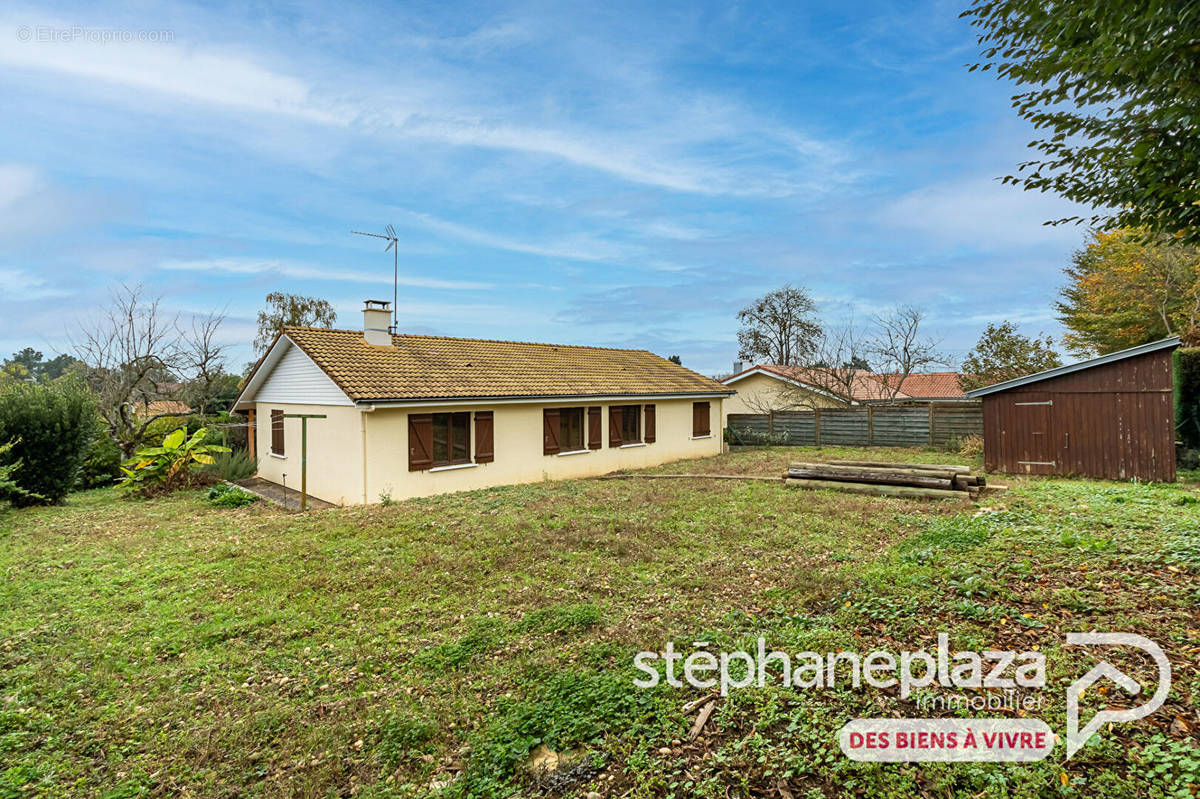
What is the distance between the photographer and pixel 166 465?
1297cm

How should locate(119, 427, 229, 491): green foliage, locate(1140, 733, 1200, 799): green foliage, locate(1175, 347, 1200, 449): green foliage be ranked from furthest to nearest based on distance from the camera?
1. locate(1175, 347, 1200, 449): green foliage
2. locate(119, 427, 229, 491): green foliage
3. locate(1140, 733, 1200, 799): green foliage

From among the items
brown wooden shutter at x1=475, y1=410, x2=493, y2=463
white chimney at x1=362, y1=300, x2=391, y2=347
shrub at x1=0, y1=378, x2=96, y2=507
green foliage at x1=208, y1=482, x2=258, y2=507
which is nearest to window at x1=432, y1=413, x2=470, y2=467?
brown wooden shutter at x1=475, y1=410, x2=493, y2=463

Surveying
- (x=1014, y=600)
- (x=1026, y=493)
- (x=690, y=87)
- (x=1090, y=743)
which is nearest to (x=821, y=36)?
(x=690, y=87)

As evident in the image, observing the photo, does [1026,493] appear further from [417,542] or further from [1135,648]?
[417,542]

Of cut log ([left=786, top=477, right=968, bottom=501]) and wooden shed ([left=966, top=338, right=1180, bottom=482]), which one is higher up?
wooden shed ([left=966, top=338, right=1180, bottom=482])

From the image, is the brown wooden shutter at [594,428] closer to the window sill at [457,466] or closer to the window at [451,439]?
the window sill at [457,466]

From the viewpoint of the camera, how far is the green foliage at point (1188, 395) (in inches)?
510

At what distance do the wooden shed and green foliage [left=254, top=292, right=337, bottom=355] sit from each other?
3114 centimetres

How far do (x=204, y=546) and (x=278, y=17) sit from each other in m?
8.52

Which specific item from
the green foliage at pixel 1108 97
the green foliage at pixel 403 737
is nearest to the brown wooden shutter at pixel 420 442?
the green foliage at pixel 403 737

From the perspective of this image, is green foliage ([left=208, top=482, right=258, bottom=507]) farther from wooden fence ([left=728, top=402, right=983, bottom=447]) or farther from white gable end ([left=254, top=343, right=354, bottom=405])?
wooden fence ([left=728, top=402, right=983, bottom=447])

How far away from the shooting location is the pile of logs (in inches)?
383

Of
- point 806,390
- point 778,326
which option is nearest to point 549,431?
point 806,390

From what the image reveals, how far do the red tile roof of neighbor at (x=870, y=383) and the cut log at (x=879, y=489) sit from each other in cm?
1422
